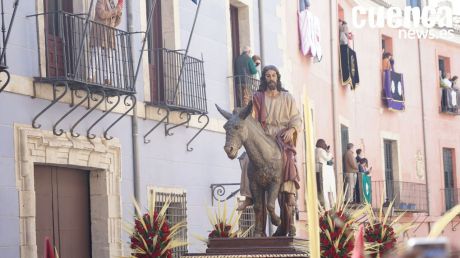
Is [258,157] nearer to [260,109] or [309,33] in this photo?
[260,109]

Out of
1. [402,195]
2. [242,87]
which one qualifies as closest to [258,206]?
[242,87]

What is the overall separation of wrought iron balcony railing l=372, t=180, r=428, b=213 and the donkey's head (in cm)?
→ 1853

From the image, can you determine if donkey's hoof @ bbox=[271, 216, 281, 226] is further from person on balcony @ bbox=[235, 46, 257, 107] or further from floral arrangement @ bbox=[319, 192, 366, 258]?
person on balcony @ bbox=[235, 46, 257, 107]

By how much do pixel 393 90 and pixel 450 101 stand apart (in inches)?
144

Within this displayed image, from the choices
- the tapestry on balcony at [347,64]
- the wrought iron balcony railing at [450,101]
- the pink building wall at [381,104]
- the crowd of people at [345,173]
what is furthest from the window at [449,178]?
the tapestry on balcony at [347,64]

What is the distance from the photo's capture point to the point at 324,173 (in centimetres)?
2277

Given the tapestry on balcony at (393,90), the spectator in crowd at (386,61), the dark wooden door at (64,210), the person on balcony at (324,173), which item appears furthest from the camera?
the spectator in crowd at (386,61)

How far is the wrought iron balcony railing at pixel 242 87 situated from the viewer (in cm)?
1805

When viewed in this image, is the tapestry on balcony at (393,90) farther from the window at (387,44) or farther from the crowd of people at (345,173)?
the crowd of people at (345,173)

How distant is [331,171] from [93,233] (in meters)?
10.2

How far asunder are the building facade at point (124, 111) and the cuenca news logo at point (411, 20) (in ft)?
17.6

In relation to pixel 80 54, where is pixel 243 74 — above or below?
above

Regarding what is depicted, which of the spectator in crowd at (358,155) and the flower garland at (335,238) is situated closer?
the flower garland at (335,238)

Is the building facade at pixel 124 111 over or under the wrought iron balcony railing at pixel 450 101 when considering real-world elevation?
under
